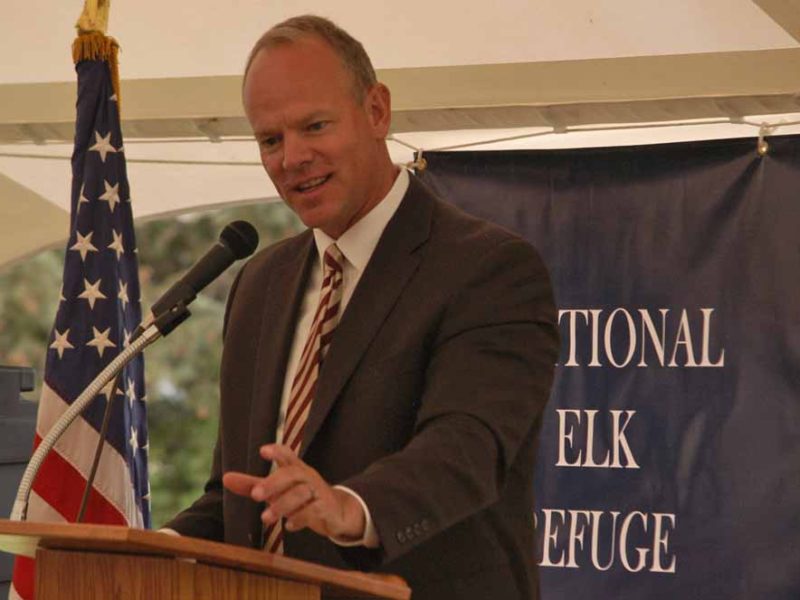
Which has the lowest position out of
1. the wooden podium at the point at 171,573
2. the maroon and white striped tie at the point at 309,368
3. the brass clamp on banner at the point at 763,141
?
the wooden podium at the point at 171,573

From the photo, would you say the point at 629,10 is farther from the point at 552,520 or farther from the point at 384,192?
the point at 384,192

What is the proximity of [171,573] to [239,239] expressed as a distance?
815 millimetres

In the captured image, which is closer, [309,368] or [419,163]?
[309,368]

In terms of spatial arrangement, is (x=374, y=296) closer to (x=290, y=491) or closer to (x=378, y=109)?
(x=378, y=109)

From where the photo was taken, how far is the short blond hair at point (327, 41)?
7.86 feet

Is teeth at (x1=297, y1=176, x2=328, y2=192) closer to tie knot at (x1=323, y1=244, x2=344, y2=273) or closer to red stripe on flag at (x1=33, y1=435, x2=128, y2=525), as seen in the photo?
tie knot at (x1=323, y1=244, x2=344, y2=273)

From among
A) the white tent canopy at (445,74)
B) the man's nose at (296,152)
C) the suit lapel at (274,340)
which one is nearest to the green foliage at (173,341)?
the white tent canopy at (445,74)

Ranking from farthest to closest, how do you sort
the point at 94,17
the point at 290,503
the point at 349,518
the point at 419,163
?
the point at 419,163 < the point at 94,17 < the point at 349,518 < the point at 290,503

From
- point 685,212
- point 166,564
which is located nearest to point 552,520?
point 685,212

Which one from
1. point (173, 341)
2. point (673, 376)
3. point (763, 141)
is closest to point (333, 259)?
point (673, 376)

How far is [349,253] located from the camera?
240cm

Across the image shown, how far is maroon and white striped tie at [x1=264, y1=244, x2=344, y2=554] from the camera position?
2254mm

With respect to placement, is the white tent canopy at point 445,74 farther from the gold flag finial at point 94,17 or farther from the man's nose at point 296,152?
the man's nose at point 296,152

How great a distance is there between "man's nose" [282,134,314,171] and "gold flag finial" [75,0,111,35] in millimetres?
2195
